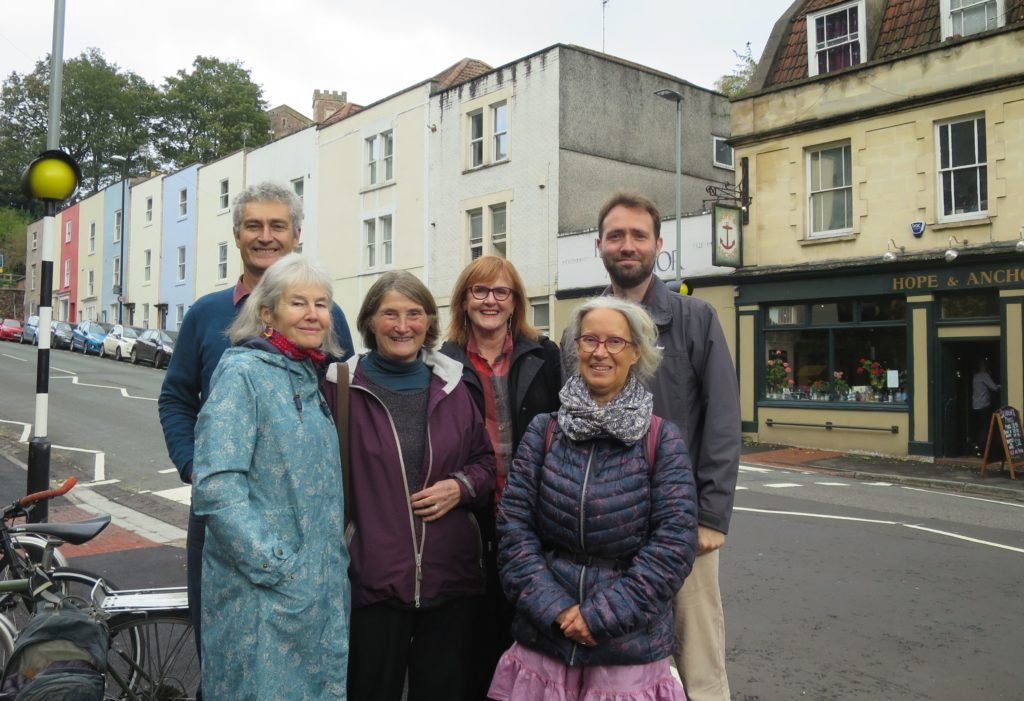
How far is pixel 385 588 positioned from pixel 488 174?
75.5 ft

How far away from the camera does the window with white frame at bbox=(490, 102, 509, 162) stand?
2458cm

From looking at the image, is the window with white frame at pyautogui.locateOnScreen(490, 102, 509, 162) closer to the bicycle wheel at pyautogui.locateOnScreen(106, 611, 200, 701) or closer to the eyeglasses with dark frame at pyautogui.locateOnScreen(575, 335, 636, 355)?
the bicycle wheel at pyautogui.locateOnScreen(106, 611, 200, 701)

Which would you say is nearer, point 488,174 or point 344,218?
point 488,174

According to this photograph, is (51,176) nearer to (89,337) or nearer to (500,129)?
(500,129)

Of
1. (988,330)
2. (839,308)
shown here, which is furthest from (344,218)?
(988,330)

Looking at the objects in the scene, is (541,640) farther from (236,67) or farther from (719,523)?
(236,67)

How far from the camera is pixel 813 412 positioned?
17.7 m

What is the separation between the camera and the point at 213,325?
126 inches

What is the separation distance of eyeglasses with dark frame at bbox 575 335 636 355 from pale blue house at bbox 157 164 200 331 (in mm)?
38468

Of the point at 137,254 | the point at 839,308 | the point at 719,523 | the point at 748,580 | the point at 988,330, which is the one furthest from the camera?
the point at 137,254

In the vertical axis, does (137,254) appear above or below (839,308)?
above

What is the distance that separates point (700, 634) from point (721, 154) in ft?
85.5

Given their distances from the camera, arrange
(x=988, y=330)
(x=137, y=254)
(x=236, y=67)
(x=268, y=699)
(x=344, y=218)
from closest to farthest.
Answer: (x=268, y=699) → (x=988, y=330) → (x=344, y=218) → (x=137, y=254) → (x=236, y=67)

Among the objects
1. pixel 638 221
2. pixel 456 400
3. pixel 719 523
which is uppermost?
pixel 638 221
